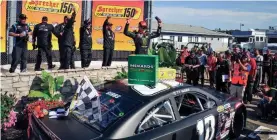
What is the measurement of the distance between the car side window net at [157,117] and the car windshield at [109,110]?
25cm

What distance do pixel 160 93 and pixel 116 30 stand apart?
994 centimetres

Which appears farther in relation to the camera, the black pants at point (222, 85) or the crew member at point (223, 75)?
the black pants at point (222, 85)

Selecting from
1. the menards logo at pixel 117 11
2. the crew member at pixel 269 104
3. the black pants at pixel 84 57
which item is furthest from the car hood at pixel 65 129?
the menards logo at pixel 117 11

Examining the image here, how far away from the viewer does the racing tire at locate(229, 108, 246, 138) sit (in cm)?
623

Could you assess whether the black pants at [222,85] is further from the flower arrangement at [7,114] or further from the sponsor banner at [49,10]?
the flower arrangement at [7,114]

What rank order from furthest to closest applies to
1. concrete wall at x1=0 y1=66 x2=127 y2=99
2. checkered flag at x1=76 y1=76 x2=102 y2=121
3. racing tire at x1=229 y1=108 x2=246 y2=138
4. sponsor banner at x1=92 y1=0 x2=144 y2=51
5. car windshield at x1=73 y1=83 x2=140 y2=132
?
sponsor banner at x1=92 y1=0 x2=144 y2=51, concrete wall at x1=0 y1=66 x2=127 y2=99, racing tire at x1=229 y1=108 x2=246 y2=138, checkered flag at x1=76 y1=76 x2=102 y2=121, car windshield at x1=73 y1=83 x2=140 y2=132

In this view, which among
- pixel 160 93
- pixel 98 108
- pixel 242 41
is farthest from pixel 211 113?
pixel 242 41

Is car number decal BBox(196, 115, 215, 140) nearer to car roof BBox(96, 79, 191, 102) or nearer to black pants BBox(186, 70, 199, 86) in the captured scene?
car roof BBox(96, 79, 191, 102)

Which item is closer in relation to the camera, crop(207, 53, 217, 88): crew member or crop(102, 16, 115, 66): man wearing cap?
crop(102, 16, 115, 66): man wearing cap

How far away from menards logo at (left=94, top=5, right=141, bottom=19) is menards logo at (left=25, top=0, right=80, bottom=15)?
1094 millimetres

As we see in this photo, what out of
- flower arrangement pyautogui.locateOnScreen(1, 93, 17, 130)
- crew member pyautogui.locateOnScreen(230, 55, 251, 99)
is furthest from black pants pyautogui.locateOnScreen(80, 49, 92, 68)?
crew member pyautogui.locateOnScreen(230, 55, 251, 99)

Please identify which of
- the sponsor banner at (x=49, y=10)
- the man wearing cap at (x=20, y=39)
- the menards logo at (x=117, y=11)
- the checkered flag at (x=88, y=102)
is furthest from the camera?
the menards logo at (x=117, y=11)

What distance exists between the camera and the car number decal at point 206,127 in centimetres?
494

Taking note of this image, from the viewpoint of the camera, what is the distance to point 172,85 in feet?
16.7
